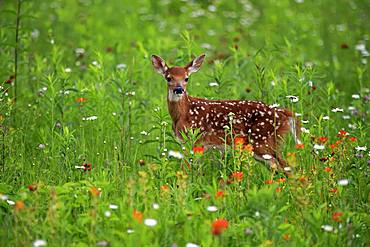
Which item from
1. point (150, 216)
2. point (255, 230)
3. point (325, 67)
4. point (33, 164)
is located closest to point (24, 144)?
point (33, 164)

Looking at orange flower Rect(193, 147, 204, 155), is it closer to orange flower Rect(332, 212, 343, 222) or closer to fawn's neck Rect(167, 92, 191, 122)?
orange flower Rect(332, 212, 343, 222)

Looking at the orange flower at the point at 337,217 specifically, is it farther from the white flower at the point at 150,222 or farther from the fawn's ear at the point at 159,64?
the fawn's ear at the point at 159,64

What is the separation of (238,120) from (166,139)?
28.8 inches

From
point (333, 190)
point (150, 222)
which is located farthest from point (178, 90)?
point (150, 222)

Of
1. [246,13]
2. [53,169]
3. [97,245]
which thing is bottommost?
[246,13]

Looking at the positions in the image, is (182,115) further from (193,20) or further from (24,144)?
(193,20)

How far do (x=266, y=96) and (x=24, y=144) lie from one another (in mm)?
2785

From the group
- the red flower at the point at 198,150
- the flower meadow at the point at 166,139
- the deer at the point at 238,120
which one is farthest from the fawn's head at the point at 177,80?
the red flower at the point at 198,150

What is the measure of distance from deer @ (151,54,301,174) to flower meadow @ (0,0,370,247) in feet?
0.52

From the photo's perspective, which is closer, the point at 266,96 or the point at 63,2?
the point at 266,96

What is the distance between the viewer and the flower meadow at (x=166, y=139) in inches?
200

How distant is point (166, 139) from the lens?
7.07m

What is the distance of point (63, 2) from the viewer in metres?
13.5

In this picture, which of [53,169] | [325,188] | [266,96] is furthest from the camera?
[266,96]
